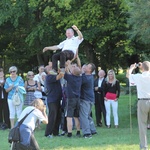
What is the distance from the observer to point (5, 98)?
13609 millimetres

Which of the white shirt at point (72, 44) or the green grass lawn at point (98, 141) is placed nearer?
the green grass lawn at point (98, 141)

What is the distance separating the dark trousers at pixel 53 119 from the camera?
1129 centimetres

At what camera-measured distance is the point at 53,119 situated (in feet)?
37.1

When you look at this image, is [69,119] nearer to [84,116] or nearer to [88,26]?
[84,116]

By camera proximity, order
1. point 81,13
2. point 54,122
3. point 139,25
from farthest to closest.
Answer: point 81,13
point 139,25
point 54,122

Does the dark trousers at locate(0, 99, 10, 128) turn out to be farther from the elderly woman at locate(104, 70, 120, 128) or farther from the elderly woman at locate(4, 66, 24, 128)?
the elderly woman at locate(104, 70, 120, 128)

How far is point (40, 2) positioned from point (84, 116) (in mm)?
15264

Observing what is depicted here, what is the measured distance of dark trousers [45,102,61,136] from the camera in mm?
11289

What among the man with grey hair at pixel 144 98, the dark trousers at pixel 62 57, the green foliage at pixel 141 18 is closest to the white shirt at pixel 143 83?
the man with grey hair at pixel 144 98

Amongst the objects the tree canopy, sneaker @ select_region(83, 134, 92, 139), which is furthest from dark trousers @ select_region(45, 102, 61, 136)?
the tree canopy

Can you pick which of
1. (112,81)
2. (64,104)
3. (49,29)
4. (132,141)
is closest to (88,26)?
(49,29)

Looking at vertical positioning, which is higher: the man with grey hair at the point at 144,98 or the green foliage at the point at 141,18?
the green foliage at the point at 141,18

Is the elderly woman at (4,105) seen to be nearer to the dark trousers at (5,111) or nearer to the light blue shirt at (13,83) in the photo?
the dark trousers at (5,111)

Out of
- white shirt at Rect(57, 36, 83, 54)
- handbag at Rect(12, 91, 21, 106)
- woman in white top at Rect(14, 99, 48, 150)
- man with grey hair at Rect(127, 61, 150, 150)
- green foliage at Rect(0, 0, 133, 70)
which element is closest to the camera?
woman in white top at Rect(14, 99, 48, 150)
